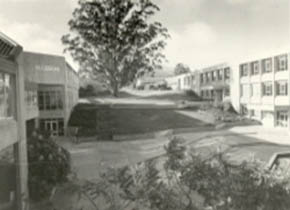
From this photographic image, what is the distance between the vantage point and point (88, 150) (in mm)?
10500

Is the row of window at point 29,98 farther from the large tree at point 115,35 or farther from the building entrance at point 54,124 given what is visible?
the building entrance at point 54,124

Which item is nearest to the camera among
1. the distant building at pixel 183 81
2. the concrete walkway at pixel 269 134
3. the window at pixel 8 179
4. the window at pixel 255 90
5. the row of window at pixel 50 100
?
the window at pixel 8 179

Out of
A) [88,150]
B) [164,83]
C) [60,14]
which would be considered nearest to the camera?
[60,14]

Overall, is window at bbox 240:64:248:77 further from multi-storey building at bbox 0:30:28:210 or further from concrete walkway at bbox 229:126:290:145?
multi-storey building at bbox 0:30:28:210

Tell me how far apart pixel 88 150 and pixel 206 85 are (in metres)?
14.7

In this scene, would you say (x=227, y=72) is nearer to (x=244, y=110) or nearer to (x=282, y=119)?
(x=244, y=110)

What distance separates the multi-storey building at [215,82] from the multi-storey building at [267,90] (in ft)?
5.74

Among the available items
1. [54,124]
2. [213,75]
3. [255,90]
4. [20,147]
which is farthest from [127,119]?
[20,147]

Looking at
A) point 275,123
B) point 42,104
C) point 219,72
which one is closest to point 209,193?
point 42,104

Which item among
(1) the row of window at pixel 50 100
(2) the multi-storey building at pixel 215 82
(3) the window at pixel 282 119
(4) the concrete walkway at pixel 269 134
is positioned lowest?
(4) the concrete walkway at pixel 269 134

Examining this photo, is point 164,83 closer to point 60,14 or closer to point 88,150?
point 88,150

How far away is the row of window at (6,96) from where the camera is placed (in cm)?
407

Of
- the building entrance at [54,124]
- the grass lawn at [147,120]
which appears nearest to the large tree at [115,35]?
the building entrance at [54,124]

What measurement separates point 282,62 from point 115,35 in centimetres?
1164
